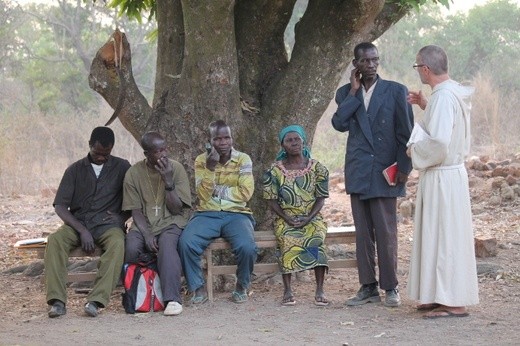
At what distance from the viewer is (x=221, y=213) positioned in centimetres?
743

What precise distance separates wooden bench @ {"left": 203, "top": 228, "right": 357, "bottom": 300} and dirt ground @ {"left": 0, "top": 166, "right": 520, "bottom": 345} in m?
0.25

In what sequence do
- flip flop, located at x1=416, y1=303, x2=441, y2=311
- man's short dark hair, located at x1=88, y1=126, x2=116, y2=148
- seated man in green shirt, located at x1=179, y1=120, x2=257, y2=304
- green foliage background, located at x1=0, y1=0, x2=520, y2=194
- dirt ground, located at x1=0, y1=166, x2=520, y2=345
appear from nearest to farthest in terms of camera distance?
dirt ground, located at x1=0, y1=166, x2=520, y2=345 → flip flop, located at x1=416, y1=303, x2=441, y2=311 → seated man in green shirt, located at x1=179, y1=120, x2=257, y2=304 → man's short dark hair, located at x1=88, y1=126, x2=116, y2=148 → green foliage background, located at x1=0, y1=0, x2=520, y2=194

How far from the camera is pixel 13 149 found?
1833 centimetres

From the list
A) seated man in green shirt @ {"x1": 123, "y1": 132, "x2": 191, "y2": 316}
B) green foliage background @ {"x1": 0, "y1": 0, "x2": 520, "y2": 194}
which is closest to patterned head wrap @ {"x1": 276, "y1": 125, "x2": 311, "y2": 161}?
seated man in green shirt @ {"x1": 123, "y1": 132, "x2": 191, "y2": 316}

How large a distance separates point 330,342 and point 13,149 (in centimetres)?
1346

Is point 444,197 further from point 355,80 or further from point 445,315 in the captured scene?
point 355,80

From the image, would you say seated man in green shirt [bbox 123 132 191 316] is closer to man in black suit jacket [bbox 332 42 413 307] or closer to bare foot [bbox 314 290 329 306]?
bare foot [bbox 314 290 329 306]

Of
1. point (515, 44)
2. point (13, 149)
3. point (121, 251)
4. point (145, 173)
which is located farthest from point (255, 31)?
point (515, 44)

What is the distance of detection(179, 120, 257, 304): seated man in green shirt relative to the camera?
23.8 ft

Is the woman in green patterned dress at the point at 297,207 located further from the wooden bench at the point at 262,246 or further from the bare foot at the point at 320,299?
the wooden bench at the point at 262,246

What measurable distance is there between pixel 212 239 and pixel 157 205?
0.54 meters

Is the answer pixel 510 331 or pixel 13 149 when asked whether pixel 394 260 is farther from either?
pixel 13 149

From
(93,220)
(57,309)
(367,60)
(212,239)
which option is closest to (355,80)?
(367,60)

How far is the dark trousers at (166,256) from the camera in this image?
7.09m
